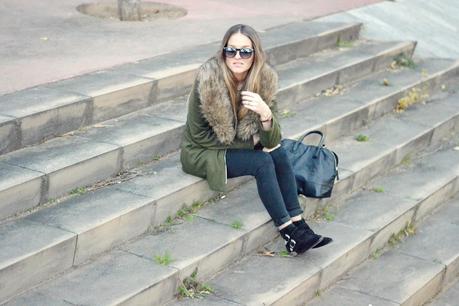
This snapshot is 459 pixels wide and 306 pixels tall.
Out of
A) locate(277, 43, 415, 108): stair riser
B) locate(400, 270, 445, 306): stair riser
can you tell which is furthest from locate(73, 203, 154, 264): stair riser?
locate(277, 43, 415, 108): stair riser

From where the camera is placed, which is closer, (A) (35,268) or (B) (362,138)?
(A) (35,268)

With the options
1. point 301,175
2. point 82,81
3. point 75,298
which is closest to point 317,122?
point 301,175

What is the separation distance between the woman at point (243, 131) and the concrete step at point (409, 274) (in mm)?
370

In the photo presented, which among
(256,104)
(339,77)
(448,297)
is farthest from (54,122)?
(339,77)

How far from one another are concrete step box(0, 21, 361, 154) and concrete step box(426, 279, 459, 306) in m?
2.37

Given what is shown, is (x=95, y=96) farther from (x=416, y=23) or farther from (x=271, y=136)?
(x=416, y=23)

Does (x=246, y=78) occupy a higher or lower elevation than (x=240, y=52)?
lower

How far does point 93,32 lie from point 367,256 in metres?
3.43

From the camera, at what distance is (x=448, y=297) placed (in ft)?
20.3

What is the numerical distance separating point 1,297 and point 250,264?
5.19ft

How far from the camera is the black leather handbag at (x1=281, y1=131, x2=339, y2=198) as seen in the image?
6121 millimetres

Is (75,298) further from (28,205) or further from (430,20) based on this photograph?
(430,20)

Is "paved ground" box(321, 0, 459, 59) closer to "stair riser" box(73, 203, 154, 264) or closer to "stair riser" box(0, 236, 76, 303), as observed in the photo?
"stair riser" box(73, 203, 154, 264)

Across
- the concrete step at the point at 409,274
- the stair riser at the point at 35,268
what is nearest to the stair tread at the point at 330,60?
the concrete step at the point at 409,274
